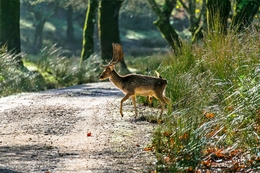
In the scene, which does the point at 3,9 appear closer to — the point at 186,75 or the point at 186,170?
the point at 186,75

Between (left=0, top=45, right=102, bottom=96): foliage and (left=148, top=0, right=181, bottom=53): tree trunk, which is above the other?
(left=148, top=0, right=181, bottom=53): tree trunk

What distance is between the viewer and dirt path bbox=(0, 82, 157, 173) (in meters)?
8.50

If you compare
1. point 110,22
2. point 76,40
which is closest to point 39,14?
point 76,40

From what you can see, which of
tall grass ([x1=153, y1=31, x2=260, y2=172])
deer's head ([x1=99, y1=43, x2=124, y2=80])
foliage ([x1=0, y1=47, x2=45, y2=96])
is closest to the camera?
tall grass ([x1=153, y1=31, x2=260, y2=172])

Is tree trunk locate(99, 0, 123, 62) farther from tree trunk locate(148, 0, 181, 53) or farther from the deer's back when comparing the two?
the deer's back

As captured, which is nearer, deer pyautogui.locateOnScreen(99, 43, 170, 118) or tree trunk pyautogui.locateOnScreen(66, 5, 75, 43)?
deer pyautogui.locateOnScreen(99, 43, 170, 118)

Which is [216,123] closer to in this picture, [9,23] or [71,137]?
[71,137]

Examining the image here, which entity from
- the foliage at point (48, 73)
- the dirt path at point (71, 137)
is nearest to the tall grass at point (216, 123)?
the dirt path at point (71, 137)

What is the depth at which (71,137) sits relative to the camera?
1061 cm

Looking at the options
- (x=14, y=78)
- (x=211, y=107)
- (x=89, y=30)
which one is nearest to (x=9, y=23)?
(x=89, y=30)

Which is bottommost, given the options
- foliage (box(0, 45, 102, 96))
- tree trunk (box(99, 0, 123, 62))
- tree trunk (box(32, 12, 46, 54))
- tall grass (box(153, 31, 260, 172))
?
tree trunk (box(32, 12, 46, 54))

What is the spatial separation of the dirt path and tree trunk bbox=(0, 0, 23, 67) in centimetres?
982

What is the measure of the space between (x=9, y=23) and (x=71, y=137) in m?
16.1

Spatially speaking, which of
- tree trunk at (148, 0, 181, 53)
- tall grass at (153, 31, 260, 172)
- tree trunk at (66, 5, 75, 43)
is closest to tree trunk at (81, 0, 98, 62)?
tree trunk at (148, 0, 181, 53)
